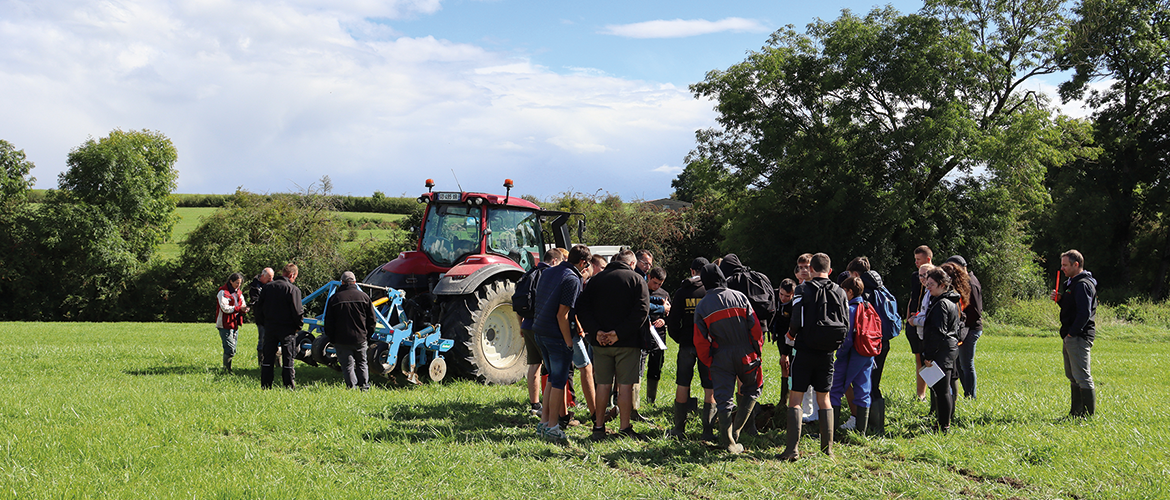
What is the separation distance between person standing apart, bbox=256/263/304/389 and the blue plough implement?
311 millimetres

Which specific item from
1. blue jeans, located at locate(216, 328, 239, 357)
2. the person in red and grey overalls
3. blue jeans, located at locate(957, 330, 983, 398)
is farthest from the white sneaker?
blue jeans, located at locate(216, 328, 239, 357)

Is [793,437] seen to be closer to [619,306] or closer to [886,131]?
[619,306]

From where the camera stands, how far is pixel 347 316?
320 inches

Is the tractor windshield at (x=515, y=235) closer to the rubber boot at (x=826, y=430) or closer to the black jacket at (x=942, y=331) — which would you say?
the rubber boot at (x=826, y=430)

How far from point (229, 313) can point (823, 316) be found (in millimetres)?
8007

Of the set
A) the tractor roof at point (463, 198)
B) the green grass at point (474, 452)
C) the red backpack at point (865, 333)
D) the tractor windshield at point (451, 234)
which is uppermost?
the tractor roof at point (463, 198)

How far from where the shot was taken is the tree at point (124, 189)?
35469mm

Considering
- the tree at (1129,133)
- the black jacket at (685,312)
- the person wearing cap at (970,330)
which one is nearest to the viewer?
the black jacket at (685,312)

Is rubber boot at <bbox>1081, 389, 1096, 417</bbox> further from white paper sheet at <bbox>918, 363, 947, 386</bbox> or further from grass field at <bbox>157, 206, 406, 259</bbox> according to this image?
grass field at <bbox>157, 206, 406, 259</bbox>

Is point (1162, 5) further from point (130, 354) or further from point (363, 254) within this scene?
point (130, 354)

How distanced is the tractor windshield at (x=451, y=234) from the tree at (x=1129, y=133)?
2652cm

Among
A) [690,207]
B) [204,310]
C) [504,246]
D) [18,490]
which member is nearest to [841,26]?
[690,207]

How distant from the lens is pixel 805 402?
653 centimetres

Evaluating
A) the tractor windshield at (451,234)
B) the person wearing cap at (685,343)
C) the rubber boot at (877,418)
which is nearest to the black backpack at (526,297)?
the person wearing cap at (685,343)
